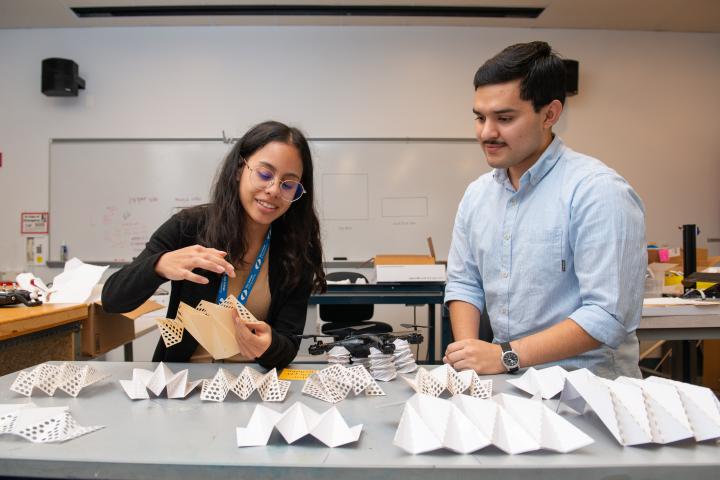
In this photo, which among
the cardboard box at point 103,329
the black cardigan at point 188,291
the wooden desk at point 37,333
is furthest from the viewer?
the cardboard box at point 103,329

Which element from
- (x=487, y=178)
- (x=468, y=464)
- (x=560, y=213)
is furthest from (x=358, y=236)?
(x=468, y=464)

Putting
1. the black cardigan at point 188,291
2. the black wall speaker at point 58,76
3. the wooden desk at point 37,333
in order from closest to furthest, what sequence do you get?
the black cardigan at point 188,291, the wooden desk at point 37,333, the black wall speaker at point 58,76

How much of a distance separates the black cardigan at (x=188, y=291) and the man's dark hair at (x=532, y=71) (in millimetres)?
812

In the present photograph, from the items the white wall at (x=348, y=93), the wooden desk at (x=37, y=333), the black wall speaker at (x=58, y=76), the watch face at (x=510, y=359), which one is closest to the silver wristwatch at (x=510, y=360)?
the watch face at (x=510, y=359)

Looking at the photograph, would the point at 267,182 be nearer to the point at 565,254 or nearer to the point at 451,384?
the point at 451,384

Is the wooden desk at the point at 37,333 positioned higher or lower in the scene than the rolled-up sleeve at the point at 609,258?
lower

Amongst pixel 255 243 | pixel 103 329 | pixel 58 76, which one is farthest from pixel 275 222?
pixel 58 76

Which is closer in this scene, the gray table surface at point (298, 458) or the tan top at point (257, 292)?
the gray table surface at point (298, 458)

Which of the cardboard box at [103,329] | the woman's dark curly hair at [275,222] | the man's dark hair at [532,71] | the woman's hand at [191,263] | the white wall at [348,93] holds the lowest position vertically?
the cardboard box at [103,329]

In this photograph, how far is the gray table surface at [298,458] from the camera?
597 mm

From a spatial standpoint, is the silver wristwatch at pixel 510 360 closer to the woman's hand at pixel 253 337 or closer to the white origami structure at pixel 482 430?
the white origami structure at pixel 482 430

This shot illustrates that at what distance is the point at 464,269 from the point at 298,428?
3.01 feet

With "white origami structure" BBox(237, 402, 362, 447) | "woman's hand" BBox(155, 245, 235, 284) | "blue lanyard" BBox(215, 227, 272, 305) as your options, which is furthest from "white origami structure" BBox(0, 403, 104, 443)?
"blue lanyard" BBox(215, 227, 272, 305)

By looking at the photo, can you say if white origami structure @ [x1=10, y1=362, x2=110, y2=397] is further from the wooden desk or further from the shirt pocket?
the shirt pocket
